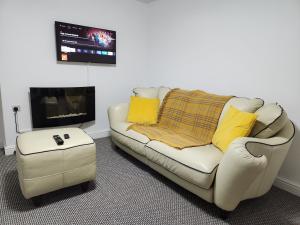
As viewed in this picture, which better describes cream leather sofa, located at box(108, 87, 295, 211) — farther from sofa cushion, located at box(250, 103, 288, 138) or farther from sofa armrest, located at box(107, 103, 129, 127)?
sofa armrest, located at box(107, 103, 129, 127)

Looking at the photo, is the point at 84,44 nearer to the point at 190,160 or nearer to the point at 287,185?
the point at 190,160

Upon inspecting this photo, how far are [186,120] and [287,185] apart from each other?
1233mm

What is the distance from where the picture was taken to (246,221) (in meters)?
1.62

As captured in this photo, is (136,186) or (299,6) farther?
(136,186)

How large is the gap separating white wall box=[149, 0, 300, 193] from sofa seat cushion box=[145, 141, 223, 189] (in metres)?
0.89

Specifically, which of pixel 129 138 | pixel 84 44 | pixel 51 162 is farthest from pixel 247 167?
pixel 84 44

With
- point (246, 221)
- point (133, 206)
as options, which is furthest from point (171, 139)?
point (246, 221)

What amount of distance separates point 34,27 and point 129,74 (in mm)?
1562

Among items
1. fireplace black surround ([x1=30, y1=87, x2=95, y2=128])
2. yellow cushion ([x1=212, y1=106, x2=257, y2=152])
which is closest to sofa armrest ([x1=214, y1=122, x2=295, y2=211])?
yellow cushion ([x1=212, y1=106, x2=257, y2=152])

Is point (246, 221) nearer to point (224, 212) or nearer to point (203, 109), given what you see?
point (224, 212)

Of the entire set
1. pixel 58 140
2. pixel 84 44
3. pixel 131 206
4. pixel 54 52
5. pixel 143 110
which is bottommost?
pixel 131 206

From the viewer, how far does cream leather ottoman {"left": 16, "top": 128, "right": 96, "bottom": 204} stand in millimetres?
1572

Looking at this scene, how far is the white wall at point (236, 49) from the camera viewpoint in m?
2.00

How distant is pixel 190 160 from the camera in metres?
1.70
